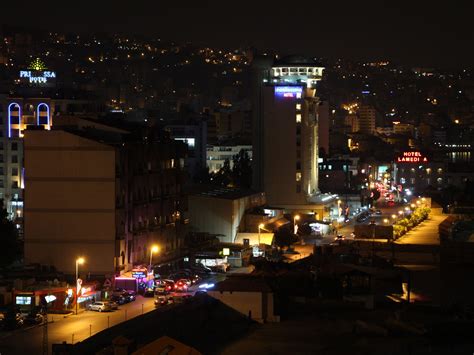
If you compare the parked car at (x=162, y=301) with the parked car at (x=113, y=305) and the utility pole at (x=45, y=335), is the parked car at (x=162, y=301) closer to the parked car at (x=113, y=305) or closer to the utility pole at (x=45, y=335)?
the parked car at (x=113, y=305)

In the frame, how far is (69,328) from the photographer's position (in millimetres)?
28812

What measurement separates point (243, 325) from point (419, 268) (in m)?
19.0

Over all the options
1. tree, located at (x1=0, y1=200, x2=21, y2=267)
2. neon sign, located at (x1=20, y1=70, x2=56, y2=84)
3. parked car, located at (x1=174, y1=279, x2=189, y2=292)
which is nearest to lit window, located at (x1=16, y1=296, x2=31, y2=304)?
parked car, located at (x1=174, y1=279, x2=189, y2=292)

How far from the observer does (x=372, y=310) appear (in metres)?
30.2

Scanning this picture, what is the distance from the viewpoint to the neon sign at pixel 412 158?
372 feet

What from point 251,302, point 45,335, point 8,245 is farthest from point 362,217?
point 45,335

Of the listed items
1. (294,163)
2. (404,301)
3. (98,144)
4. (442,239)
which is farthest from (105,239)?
(294,163)

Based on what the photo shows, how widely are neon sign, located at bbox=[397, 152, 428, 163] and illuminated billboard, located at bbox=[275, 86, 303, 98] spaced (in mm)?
49896

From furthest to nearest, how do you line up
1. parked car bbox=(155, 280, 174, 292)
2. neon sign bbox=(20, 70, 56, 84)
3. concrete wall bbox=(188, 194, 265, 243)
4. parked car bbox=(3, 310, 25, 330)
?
neon sign bbox=(20, 70, 56, 84)
concrete wall bbox=(188, 194, 265, 243)
parked car bbox=(155, 280, 174, 292)
parked car bbox=(3, 310, 25, 330)

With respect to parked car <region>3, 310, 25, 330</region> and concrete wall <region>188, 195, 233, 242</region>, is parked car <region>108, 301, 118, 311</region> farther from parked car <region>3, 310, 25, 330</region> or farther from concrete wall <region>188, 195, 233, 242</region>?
concrete wall <region>188, 195, 233, 242</region>

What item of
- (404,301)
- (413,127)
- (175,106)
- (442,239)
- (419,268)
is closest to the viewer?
(404,301)

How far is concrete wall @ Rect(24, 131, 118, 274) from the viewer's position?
37.6m

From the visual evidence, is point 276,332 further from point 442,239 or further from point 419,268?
point 442,239

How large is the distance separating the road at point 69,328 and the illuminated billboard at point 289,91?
106 feet
